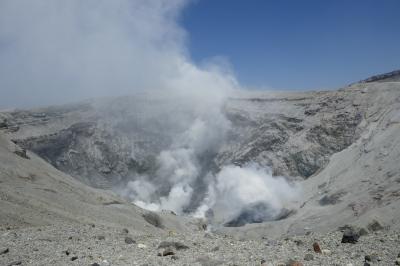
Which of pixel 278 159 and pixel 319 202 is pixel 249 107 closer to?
pixel 278 159

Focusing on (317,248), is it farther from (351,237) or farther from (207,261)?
(207,261)

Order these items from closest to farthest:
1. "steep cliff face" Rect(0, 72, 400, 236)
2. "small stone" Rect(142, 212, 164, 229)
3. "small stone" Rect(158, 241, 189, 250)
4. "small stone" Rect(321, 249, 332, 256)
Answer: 1. "small stone" Rect(321, 249, 332, 256)
2. "small stone" Rect(158, 241, 189, 250)
3. "small stone" Rect(142, 212, 164, 229)
4. "steep cliff face" Rect(0, 72, 400, 236)

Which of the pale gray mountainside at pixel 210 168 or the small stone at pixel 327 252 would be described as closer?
the small stone at pixel 327 252

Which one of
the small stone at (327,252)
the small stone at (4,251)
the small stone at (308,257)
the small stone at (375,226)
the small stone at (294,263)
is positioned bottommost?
the small stone at (294,263)

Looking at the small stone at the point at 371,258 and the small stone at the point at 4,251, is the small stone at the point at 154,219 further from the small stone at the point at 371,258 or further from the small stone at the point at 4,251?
the small stone at the point at 371,258

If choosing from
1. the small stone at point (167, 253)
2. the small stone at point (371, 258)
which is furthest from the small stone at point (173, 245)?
the small stone at point (371, 258)

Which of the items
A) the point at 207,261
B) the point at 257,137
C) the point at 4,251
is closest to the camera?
the point at 207,261

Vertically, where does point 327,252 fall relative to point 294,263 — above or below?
above

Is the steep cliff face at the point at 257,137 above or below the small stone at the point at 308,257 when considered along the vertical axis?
above

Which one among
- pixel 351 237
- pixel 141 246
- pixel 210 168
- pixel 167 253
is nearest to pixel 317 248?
pixel 351 237

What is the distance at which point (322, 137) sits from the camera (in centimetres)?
6238

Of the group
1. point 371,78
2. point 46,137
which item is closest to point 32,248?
point 46,137

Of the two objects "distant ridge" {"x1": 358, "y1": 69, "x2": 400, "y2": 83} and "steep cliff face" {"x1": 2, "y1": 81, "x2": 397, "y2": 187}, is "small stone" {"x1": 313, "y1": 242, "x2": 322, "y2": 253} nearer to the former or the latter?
"steep cliff face" {"x1": 2, "y1": 81, "x2": 397, "y2": 187}

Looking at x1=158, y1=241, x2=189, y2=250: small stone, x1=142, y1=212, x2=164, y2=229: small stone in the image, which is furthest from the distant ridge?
x1=158, y1=241, x2=189, y2=250: small stone
